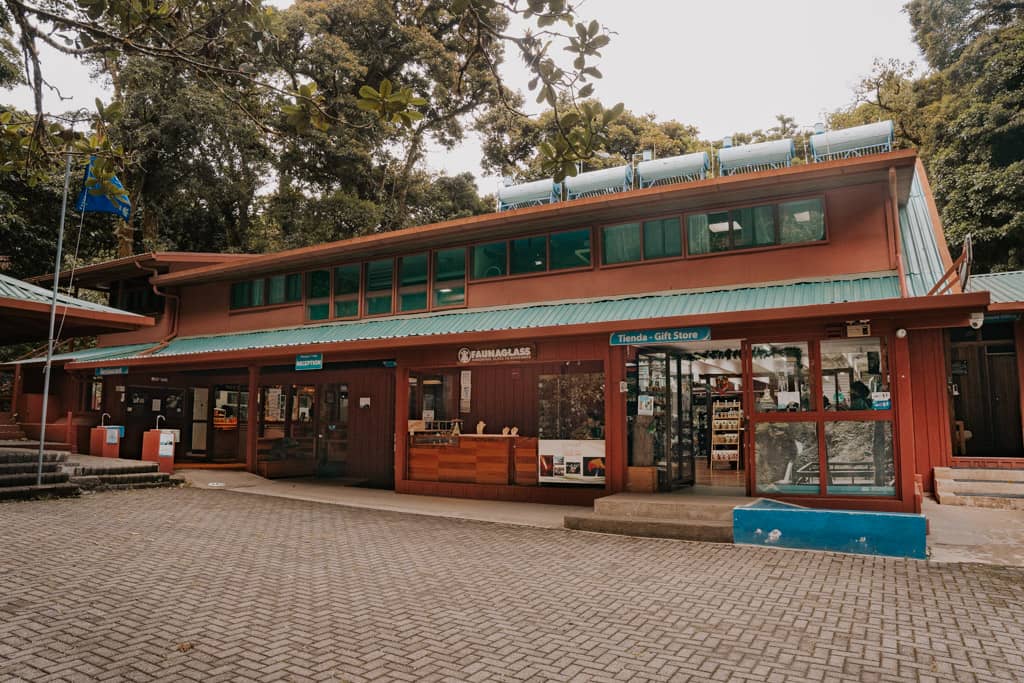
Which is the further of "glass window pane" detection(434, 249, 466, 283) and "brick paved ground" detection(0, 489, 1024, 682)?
"glass window pane" detection(434, 249, 466, 283)

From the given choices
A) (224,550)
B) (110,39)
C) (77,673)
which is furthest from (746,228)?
(77,673)

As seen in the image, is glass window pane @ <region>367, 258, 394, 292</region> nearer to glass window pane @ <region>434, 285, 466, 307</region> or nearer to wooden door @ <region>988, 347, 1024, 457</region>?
glass window pane @ <region>434, 285, 466, 307</region>

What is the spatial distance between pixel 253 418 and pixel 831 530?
12675 mm

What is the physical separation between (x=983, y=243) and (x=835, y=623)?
18.6 m

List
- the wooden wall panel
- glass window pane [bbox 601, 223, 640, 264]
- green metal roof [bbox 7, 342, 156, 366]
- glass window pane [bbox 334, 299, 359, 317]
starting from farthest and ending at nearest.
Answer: green metal roof [bbox 7, 342, 156, 366], glass window pane [bbox 334, 299, 359, 317], glass window pane [bbox 601, 223, 640, 264], the wooden wall panel

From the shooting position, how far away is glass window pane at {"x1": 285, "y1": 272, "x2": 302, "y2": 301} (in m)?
16.6

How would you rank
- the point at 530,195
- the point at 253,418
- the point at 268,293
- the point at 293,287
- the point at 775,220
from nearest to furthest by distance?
the point at 775,220, the point at 530,195, the point at 253,418, the point at 293,287, the point at 268,293

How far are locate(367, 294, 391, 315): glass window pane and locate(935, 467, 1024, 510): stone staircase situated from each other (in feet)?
36.2

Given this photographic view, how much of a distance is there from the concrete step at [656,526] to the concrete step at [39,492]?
8716 mm

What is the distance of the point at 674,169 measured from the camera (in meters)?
13.6

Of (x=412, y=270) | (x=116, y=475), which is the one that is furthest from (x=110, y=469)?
(x=412, y=270)

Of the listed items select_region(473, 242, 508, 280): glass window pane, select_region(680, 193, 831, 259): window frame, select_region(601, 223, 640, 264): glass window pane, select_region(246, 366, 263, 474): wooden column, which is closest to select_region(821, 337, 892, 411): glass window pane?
select_region(680, 193, 831, 259): window frame

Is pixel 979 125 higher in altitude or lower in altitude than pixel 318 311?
higher

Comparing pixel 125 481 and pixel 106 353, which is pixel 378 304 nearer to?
pixel 125 481
